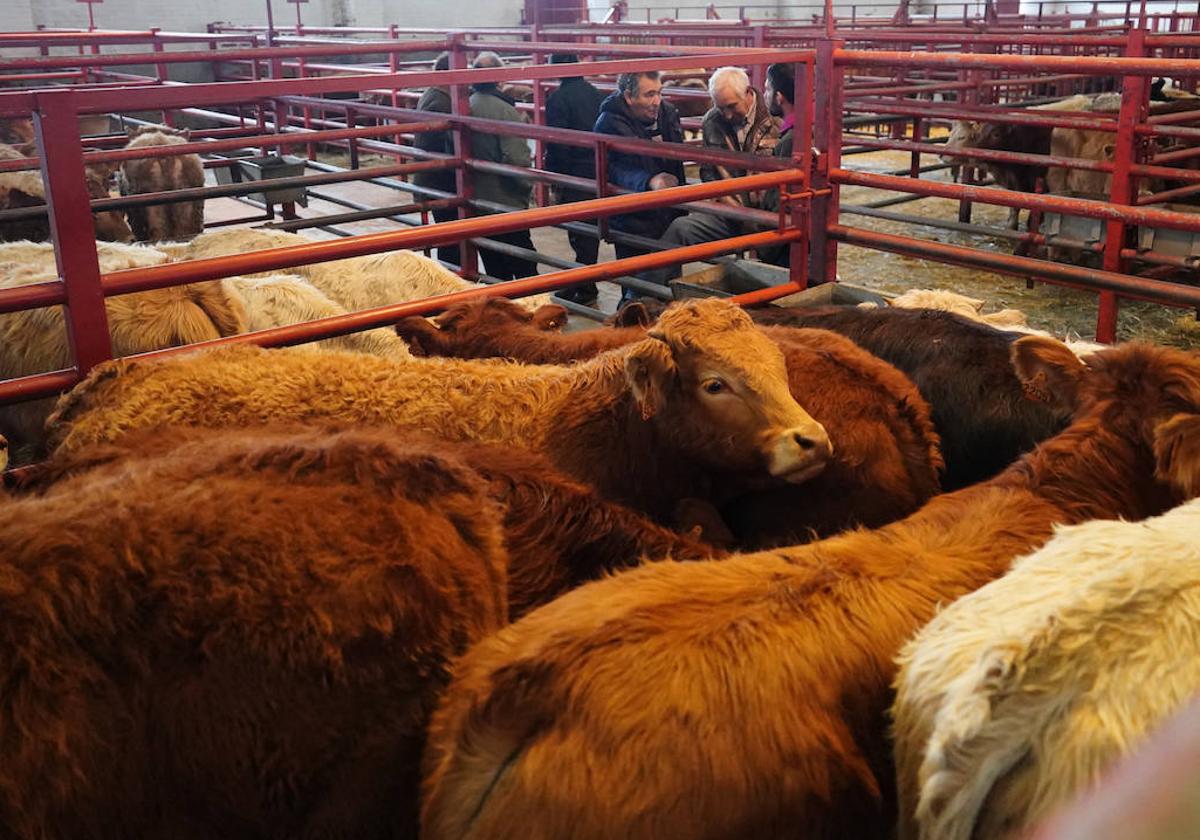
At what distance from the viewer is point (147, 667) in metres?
1.63

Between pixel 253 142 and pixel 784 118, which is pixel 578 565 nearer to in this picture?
pixel 784 118

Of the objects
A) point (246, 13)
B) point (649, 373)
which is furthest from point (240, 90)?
point (246, 13)

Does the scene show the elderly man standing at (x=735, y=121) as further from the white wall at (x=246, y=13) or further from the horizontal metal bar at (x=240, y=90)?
the white wall at (x=246, y=13)

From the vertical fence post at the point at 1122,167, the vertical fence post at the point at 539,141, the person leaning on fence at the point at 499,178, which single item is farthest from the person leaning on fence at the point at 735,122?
the vertical fence post at the point at 1122,167

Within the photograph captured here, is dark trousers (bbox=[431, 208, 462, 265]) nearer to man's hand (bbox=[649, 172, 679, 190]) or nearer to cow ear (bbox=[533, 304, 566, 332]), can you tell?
man's hand (bbox=[649, 172, 679, 190])

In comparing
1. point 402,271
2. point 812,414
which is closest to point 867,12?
point 402,271

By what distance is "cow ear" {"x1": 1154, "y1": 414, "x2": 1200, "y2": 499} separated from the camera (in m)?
2.26

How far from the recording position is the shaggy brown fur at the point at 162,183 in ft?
29.2

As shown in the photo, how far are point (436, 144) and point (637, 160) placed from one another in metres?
2.09

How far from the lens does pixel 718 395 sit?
3014mm

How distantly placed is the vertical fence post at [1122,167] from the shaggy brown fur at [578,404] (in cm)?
352

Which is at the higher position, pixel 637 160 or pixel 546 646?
pixel 637 160

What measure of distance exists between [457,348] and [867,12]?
3276 cm

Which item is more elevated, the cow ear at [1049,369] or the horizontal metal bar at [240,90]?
the horizontal metal bar at [240,90]
